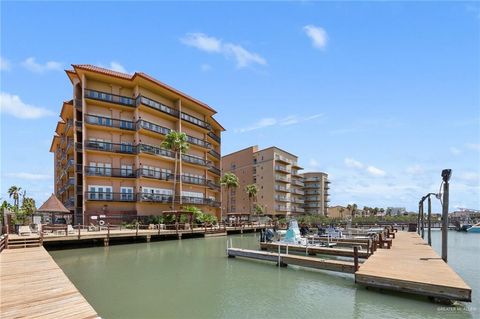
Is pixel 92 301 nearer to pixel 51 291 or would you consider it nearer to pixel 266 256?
pixel 51 291

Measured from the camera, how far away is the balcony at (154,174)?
4418 cm

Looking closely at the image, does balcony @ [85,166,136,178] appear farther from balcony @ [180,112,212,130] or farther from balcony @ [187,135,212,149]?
balcony @ [180,112,212,130]

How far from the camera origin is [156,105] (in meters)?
47.8

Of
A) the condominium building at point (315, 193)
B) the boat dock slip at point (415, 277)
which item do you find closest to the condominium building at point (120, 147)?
the boat dock slip at point (415, 277)

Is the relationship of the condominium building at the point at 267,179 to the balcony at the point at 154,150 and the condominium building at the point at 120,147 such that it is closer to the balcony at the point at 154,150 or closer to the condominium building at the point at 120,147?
the condominium building at the point at 120,147

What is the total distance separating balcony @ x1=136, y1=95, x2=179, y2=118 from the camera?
44688mm

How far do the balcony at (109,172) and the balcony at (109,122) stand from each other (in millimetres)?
5765

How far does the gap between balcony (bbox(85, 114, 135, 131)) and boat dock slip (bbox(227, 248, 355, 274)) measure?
28320 millimetres

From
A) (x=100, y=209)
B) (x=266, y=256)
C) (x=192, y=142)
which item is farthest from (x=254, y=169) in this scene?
(x=266, y=256)

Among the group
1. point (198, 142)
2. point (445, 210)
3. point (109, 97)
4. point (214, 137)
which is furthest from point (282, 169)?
point (445, 210)

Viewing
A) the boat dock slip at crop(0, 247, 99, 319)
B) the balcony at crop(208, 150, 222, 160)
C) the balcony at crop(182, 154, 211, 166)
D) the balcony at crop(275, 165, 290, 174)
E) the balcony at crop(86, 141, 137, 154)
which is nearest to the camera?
the boat dock slip at crop(0, 247, 99, 319)

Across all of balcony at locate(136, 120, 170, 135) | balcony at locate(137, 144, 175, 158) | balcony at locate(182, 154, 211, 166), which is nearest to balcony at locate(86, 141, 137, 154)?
balcony at locate(137, 144, 175, 158)

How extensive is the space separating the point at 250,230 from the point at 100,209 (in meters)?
25.2

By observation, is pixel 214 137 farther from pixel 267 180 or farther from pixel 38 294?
pixel 38 294
